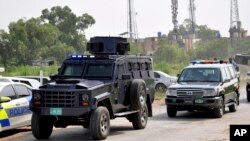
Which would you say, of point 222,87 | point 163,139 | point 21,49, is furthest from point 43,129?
point 21,49

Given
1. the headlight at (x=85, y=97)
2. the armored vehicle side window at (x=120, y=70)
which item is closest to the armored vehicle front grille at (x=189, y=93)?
the armored vehicle side window at (x=120, y=70)

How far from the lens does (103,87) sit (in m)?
12.6

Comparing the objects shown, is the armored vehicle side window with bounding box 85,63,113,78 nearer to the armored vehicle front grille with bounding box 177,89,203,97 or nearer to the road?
the road

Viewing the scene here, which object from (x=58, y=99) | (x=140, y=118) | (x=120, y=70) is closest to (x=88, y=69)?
(x=120, y=70)

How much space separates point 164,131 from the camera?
1392 cm

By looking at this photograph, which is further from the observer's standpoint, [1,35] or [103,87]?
[1,35]

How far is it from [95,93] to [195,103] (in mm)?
5951

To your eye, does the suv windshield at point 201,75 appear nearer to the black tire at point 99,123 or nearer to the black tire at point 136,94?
the black tire at point 136,94

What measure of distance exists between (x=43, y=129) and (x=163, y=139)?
2886mm

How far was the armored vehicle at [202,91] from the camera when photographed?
56.6ft

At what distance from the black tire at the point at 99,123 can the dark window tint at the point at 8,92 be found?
2.87 m

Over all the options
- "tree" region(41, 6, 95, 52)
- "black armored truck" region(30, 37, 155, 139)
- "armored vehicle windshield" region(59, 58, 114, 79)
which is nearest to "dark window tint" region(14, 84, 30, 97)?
"black armored truck" region(30, 37, 155, 139)

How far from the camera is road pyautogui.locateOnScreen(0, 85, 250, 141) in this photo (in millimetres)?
12695

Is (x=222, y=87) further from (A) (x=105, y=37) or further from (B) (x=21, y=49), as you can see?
(B) (x=21, y=49)
